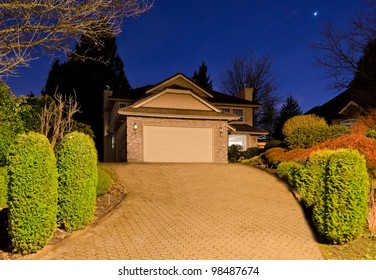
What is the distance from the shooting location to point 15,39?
1055 centimetres

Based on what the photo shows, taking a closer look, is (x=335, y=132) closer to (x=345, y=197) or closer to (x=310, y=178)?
(x=310, y=178)

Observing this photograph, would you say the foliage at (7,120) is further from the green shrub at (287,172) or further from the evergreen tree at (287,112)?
the evergreen tree at (287,112)

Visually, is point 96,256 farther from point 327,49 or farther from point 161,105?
point 327,49

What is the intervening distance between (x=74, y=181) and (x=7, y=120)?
6.80 meters

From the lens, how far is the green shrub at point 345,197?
28.7 feet

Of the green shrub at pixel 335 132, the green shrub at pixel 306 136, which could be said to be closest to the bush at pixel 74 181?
the green shrub at pixel 306 136

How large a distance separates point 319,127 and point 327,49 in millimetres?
6190

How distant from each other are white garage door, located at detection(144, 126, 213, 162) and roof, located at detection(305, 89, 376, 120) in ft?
33.6

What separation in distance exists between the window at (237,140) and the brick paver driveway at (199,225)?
14688 mm

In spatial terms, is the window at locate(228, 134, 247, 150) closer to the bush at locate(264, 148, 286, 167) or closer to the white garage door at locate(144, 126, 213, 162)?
the white garage door at locate(144, 126, 213, 162)

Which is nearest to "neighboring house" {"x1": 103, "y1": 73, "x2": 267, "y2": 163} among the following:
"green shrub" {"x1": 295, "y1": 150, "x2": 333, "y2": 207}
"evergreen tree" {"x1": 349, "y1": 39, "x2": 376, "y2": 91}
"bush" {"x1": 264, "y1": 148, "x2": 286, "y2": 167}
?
"bush" {"x1": 264, "y1": 148, "x2": 286, "y2": 167}

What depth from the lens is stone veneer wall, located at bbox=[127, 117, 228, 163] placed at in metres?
22.1

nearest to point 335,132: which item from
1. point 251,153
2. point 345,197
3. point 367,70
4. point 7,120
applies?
point 367,70
